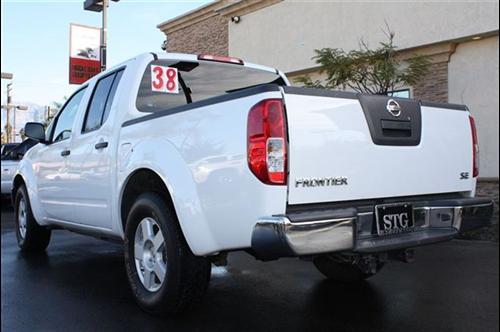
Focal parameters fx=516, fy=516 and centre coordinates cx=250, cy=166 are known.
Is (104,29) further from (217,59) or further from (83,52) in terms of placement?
(217,59)

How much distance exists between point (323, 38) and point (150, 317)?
28.7 ft

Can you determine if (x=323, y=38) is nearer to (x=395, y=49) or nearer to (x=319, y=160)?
(x=395, y=49)

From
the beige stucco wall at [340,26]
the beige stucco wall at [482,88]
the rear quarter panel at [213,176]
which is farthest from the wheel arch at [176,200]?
the beige stucco wall at [340,26]

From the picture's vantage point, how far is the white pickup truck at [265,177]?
2.86 m

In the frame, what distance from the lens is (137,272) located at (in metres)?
3.87

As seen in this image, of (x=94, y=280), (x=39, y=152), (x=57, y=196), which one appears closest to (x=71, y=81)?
(x=39, y=152)

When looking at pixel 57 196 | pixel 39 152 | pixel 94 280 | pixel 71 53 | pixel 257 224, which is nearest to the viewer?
pixel 257 224

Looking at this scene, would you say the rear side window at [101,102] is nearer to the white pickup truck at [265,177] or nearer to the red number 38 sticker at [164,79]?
the white pickup truck at [265,177]

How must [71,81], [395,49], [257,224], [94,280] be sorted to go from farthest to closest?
[395,49] → [71,81] → [94,280] → [257,224]

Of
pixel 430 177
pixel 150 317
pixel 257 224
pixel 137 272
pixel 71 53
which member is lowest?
pixel 150 317

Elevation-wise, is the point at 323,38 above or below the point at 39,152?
above

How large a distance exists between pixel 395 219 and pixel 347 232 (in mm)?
488

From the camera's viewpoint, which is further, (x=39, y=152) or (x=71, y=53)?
(x=71, y=53)

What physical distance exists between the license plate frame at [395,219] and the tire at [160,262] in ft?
3.87
